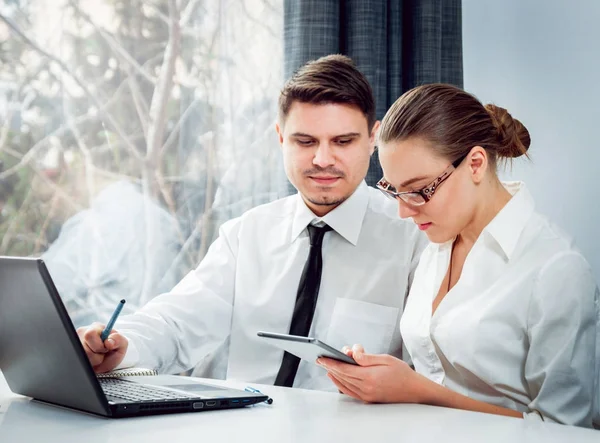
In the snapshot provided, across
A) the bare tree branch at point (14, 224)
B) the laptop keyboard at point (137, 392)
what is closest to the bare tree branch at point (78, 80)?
the bare tree branch at point (14, 224)

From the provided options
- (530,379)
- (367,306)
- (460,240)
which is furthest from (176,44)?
(530,379)

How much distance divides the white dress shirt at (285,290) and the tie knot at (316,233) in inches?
0.8

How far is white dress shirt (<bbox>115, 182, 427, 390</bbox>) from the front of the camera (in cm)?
201

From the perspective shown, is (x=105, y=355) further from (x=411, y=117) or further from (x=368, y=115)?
(x=368, y=115)

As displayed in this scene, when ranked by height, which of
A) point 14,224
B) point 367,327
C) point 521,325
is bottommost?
point 367,327

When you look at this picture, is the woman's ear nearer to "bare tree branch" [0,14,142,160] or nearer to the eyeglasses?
the eyeglasses

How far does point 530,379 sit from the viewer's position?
1.38 meters

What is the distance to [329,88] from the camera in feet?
6.66

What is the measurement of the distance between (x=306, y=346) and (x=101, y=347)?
0.51 metres

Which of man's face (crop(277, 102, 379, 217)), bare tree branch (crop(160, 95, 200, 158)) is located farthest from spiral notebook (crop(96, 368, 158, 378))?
bare tree branch (crop(160, 95, 200, 158))

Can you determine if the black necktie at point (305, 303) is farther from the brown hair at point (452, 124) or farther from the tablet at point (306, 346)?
the tablet at point (306, 346)

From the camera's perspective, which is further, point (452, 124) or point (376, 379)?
point (452, 124)

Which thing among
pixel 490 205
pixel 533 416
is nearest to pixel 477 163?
pixel 490 205

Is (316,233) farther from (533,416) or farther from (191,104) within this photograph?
(533,416)
